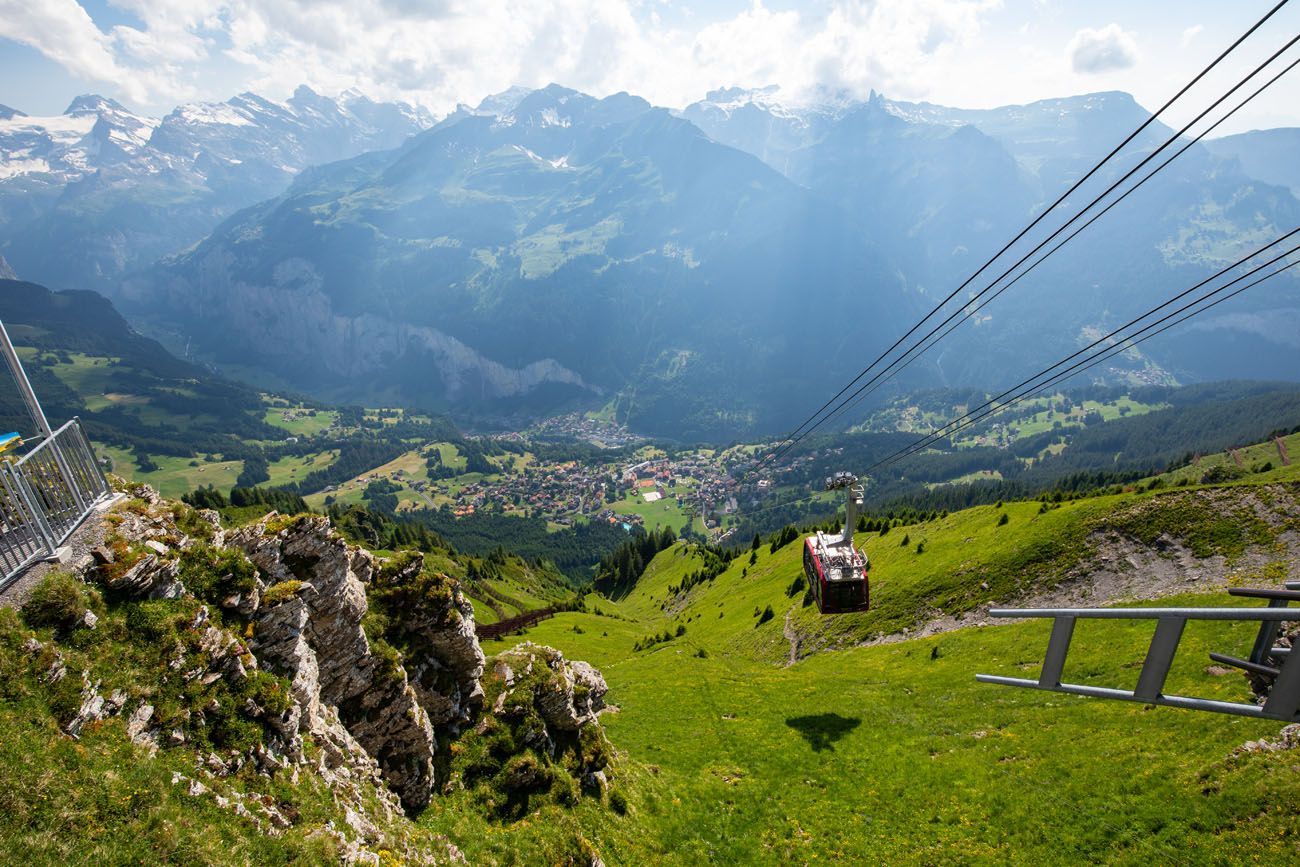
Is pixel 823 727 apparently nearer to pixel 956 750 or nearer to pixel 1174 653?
pixel 956 750

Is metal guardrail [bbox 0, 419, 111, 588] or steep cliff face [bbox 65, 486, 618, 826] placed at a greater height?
metal guardrail [bbox 0, 419, 111, 588]

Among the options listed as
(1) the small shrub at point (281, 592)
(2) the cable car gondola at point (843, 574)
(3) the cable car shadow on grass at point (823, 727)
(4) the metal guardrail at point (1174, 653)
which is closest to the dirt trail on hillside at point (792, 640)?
(2) the cable car gondola at point (843, 574)

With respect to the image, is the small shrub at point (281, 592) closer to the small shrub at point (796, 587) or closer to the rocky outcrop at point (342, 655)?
the rocky outcrop at point (342, 655)

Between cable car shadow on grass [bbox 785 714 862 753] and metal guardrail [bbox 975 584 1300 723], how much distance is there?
2235 centimetres

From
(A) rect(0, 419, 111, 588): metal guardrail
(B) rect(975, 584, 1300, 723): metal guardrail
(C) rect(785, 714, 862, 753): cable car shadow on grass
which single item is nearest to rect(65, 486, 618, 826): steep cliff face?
(A) rect(0, 419, 111, 588): metal guardrail

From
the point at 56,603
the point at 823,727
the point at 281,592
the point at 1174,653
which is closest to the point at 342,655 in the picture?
the point at 281,592

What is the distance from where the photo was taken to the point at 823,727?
31312 mm

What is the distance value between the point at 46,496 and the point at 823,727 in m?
34.5

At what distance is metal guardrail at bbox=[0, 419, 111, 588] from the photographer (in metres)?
13.4

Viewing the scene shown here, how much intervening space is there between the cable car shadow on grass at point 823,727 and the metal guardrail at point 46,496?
31.8 meters

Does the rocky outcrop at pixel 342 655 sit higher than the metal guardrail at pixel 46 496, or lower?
lower

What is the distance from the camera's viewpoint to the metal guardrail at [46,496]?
13359 millimetres

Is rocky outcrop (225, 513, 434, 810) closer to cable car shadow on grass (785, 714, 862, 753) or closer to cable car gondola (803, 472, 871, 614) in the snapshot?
cable car shadow on grass (785, 714, 862, 753)

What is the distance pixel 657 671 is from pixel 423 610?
27.9 m
